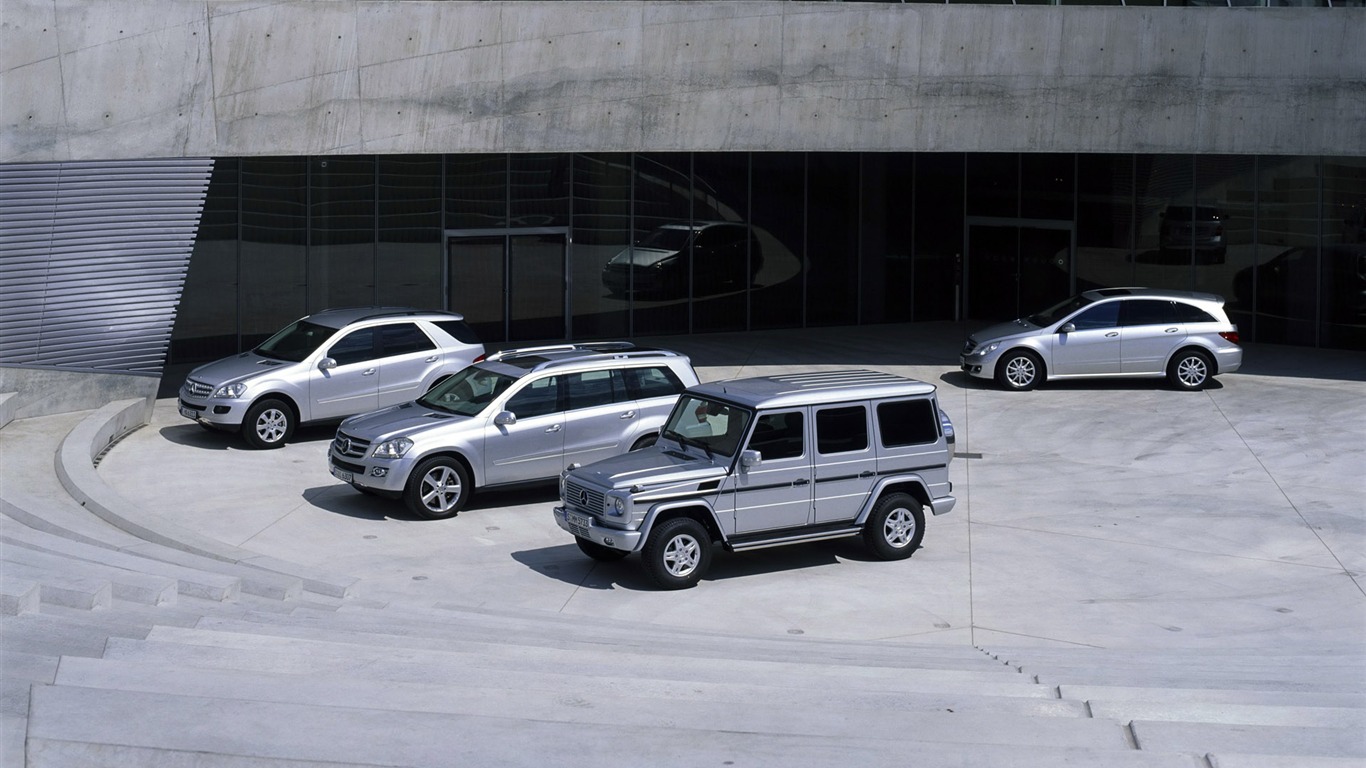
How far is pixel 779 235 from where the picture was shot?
28578 millimetres

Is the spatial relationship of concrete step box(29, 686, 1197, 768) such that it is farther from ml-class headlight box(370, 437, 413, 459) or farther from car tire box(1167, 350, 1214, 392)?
car tire box(1167, 350, 1214, 392)

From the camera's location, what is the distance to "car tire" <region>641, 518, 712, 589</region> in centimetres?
1247

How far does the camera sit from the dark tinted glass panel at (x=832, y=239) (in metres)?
28.8

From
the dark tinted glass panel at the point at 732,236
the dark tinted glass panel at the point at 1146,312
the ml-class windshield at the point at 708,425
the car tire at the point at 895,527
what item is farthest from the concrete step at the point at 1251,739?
the dark tinted glass panel at the point at 732,236

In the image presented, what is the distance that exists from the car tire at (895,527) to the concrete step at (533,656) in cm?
410

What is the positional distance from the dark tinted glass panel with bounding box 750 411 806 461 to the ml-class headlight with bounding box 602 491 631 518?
126 centimetres

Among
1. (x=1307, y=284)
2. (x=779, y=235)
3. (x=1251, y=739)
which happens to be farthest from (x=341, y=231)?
(x=1251, y=739)

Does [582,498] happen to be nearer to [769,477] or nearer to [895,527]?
[769,477]

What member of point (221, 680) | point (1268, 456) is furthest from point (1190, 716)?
point (1268, 456)

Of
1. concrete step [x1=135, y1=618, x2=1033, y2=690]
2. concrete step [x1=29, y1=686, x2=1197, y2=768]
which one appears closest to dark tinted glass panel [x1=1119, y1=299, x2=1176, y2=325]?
concrete step [x1=135, y1=618, x2=1033, y2=690]

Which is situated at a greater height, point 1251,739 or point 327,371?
point 327,371

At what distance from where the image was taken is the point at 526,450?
15.4 m

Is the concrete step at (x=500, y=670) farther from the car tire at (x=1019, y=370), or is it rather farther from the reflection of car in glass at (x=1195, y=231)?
the reflection of car in glass at (x=1195, y=231)

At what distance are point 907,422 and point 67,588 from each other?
7.61 meters
